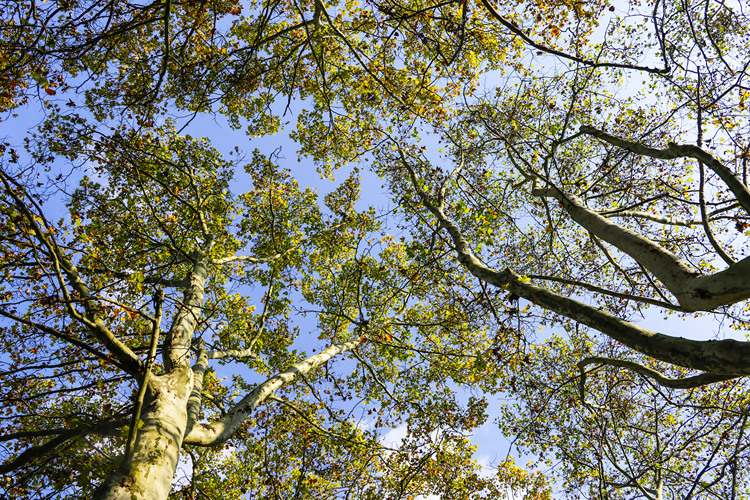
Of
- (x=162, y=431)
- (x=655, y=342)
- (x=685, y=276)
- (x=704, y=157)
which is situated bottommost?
(x=162, y=431)

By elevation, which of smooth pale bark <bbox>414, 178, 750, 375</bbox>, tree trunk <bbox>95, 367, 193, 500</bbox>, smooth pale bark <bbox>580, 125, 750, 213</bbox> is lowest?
tree trunk <bbox>95, 367, 193, 500</bbox>

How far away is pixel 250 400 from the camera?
16.6 ft

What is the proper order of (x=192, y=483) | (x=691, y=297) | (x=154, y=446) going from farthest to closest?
(x=192, y=483)
(x=154, y=446)
(x=691, y=297)

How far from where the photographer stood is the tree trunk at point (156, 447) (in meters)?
2.99

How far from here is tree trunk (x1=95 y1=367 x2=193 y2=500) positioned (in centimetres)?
299

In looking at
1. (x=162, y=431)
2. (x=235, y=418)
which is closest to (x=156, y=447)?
(x=162, y=431)

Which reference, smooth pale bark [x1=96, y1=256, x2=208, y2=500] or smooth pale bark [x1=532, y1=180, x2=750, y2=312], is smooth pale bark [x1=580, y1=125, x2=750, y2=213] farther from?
smooth pale bark [x1=96, y1=256, x2=208, y2=500]

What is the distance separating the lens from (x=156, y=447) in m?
3.42

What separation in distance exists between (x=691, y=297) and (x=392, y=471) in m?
6.81

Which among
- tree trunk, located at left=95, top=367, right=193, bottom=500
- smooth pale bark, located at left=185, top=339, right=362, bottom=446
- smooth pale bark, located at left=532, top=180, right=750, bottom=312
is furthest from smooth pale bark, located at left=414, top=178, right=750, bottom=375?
tree trunk, located at left=95, top=367, right=193, bottom=500

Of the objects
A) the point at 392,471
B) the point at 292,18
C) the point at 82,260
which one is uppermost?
the point at 292,18

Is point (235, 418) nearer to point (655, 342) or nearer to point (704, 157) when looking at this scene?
point (655, 342)

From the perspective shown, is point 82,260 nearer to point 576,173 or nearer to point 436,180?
point 436,180

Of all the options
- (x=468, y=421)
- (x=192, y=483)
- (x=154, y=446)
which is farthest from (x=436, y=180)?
(x=192, y=483)
